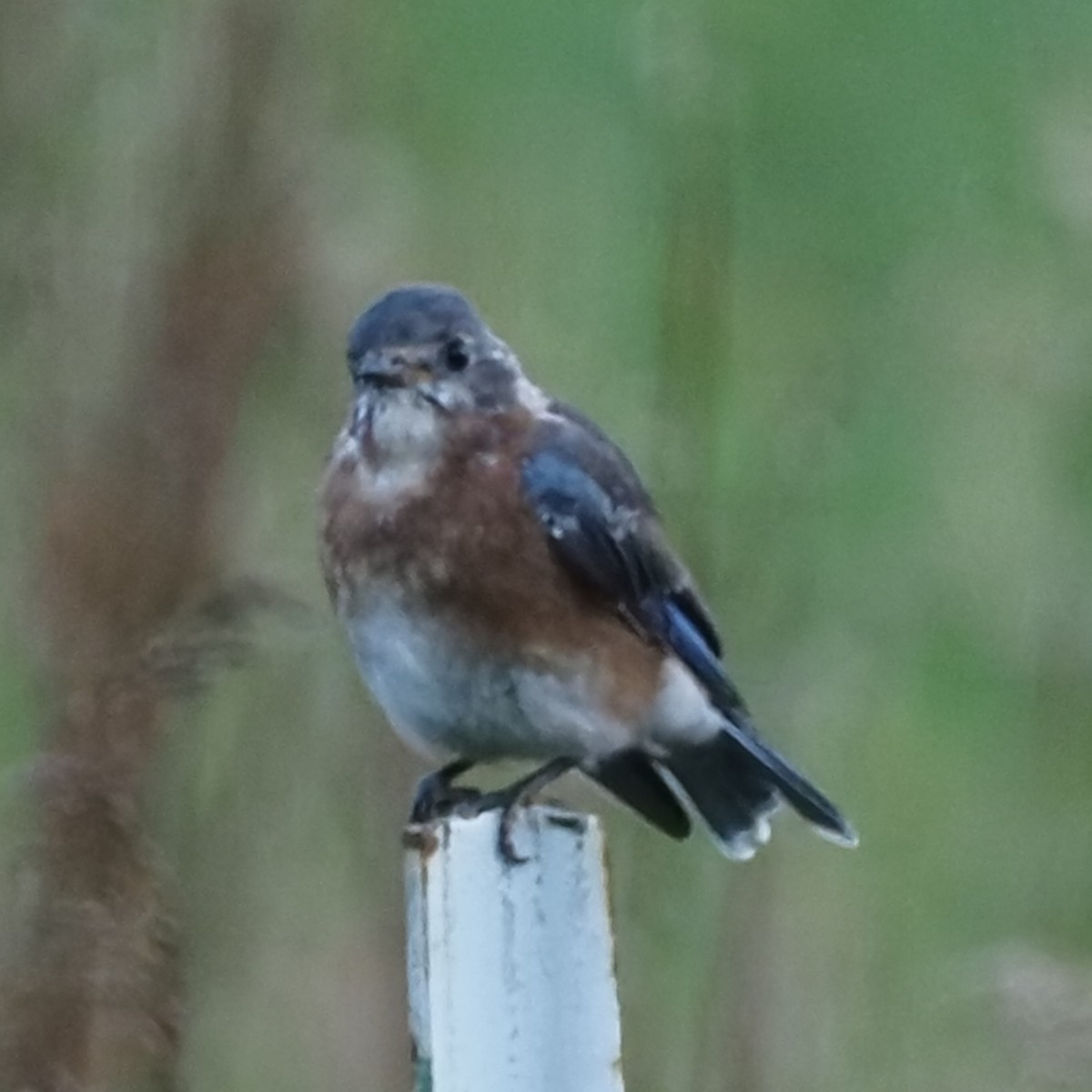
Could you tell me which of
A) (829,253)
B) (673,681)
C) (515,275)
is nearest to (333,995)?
(673,681)

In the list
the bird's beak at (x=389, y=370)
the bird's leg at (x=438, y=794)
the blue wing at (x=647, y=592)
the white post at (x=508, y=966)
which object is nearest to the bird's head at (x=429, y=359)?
the bird's beak at (x=389, y=370)

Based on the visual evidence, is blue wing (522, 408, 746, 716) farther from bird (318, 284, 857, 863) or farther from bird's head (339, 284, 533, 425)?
bird's head (339, 284, 533, 425)

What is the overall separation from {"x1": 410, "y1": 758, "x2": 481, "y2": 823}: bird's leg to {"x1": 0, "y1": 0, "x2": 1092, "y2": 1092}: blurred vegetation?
0.20 ft

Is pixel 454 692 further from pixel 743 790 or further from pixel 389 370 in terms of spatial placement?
pixel 743 790

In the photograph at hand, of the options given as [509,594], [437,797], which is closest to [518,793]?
[437,797]

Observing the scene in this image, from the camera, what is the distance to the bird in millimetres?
4109

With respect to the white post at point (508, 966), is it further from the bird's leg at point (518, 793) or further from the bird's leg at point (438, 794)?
the bird's leg at point (438, 794)

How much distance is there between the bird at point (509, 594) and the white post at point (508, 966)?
4.32 feet

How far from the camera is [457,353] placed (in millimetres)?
4238

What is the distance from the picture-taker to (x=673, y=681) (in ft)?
14.6

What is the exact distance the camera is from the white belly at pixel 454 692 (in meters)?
4.10

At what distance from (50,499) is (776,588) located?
1241 mm

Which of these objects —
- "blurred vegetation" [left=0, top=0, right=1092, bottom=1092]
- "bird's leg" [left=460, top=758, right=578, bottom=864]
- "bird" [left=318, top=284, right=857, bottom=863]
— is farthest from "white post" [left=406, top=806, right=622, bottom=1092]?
"bird" [left=318, top=284, right=857, bottom=863]

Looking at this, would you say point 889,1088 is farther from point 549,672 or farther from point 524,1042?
point 524,1042
